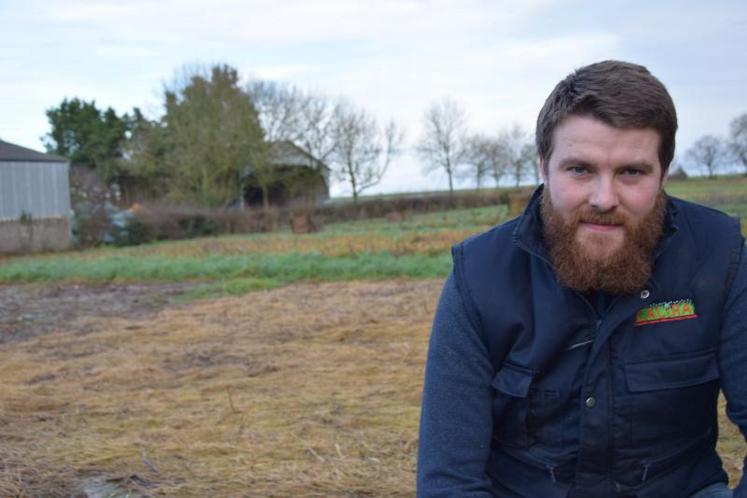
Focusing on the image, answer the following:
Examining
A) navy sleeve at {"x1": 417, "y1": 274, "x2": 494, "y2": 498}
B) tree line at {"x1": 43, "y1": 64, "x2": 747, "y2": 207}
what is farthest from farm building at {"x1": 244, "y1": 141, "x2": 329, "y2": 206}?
navy sleeve at {"x1": 417, "y1": 274, "x2": 494, "y2": 498}

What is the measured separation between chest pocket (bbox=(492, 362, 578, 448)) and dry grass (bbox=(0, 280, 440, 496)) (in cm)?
175

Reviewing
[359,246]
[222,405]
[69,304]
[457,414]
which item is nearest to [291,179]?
[359,246]

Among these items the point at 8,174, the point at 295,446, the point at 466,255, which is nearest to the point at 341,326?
A: the point at 295,446

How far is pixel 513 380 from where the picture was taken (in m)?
2.08

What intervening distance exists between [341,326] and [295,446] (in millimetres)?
4418

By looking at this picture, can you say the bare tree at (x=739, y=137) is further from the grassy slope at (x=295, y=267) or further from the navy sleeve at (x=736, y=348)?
the navy sleeve at (x=736, y=348)

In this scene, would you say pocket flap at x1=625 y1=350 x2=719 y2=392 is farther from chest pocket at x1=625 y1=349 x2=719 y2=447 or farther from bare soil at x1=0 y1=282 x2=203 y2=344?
bare soil at x1=0 y1=282 x2=203 y2=344

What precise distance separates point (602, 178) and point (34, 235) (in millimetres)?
31849

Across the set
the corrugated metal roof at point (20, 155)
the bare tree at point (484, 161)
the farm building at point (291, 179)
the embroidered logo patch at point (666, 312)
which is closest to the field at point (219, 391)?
the embroidered logo patch at point (666, 312)

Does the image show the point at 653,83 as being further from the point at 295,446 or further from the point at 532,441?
the point at 295,446

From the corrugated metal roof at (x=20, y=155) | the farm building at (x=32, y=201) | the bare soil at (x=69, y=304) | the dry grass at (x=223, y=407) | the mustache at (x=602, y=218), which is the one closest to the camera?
the mustache at (x=602, y=218)

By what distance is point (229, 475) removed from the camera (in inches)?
159

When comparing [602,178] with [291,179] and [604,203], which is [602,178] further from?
[291,179]

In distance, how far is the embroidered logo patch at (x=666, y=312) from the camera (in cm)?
204
